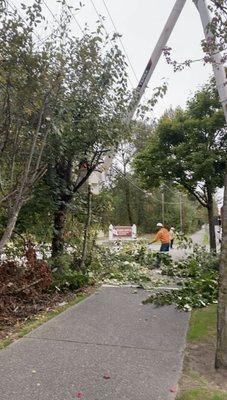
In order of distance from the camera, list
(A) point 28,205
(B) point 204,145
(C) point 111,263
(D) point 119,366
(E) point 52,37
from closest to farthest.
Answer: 1. (D) point 119,366
2. (E) point 52,37
3. (A) point 28,205
4. (C) point 111,263
5. (B) point 204,145

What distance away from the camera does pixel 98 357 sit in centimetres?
472

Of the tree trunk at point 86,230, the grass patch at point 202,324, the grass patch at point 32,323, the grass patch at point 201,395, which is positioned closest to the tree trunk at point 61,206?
the tree trunk at point 86,230

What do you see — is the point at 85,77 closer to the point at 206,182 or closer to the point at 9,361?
the point at 9,361

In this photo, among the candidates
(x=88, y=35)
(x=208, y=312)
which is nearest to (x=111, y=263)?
(x=208, y=312)

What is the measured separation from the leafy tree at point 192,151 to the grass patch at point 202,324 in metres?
7.51

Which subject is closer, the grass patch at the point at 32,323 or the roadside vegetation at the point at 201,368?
the roadside vegetation at the point at 201,368

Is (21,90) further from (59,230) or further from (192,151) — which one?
(192,151)

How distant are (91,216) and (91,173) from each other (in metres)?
1.49

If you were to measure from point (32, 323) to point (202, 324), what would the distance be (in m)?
2.51

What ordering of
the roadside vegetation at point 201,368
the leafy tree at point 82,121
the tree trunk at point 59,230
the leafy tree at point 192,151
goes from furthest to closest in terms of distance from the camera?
the leafy tree at point 192,151 → the tree trunk at point 59,230 → the leafy tree at point 82,121 → the roadside vegetation at point 201,368

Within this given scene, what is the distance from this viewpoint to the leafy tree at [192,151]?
14242mm

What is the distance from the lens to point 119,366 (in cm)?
444

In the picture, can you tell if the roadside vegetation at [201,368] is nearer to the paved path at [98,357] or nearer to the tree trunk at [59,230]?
the paved path at [98,357]

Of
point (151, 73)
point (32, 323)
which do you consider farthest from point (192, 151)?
point (32, 323)
